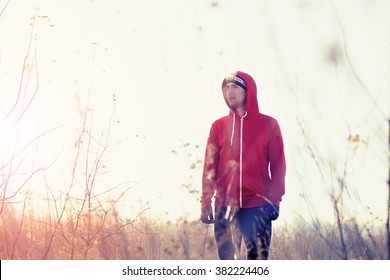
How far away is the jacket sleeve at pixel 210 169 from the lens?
3.95 m

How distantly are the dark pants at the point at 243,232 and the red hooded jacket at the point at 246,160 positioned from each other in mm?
60

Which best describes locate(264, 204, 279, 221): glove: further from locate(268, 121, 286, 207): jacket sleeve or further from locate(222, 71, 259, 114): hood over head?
locate(222, 71, 259, 114): hood over head

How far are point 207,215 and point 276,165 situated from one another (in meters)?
0.52

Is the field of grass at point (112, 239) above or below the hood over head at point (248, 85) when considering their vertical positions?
below

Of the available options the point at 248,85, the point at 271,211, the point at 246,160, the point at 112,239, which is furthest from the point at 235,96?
the point at 112,239

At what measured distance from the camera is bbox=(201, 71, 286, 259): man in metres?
3.81

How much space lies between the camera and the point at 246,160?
3936 millimetres

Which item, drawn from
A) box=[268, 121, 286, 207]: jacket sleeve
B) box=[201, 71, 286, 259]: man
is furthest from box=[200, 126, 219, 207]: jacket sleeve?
box=[268, 121, 286, 207]: jacket sleeve

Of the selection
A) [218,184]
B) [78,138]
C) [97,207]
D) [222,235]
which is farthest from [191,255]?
[78,138]

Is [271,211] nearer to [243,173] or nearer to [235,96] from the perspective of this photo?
[243,173]

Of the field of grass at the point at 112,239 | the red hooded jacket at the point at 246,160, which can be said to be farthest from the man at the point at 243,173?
the field of grass at the point at 112,239

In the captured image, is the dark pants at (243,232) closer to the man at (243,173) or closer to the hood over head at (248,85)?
the man at (243,173)

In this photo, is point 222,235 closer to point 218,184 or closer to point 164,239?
point 218,184
